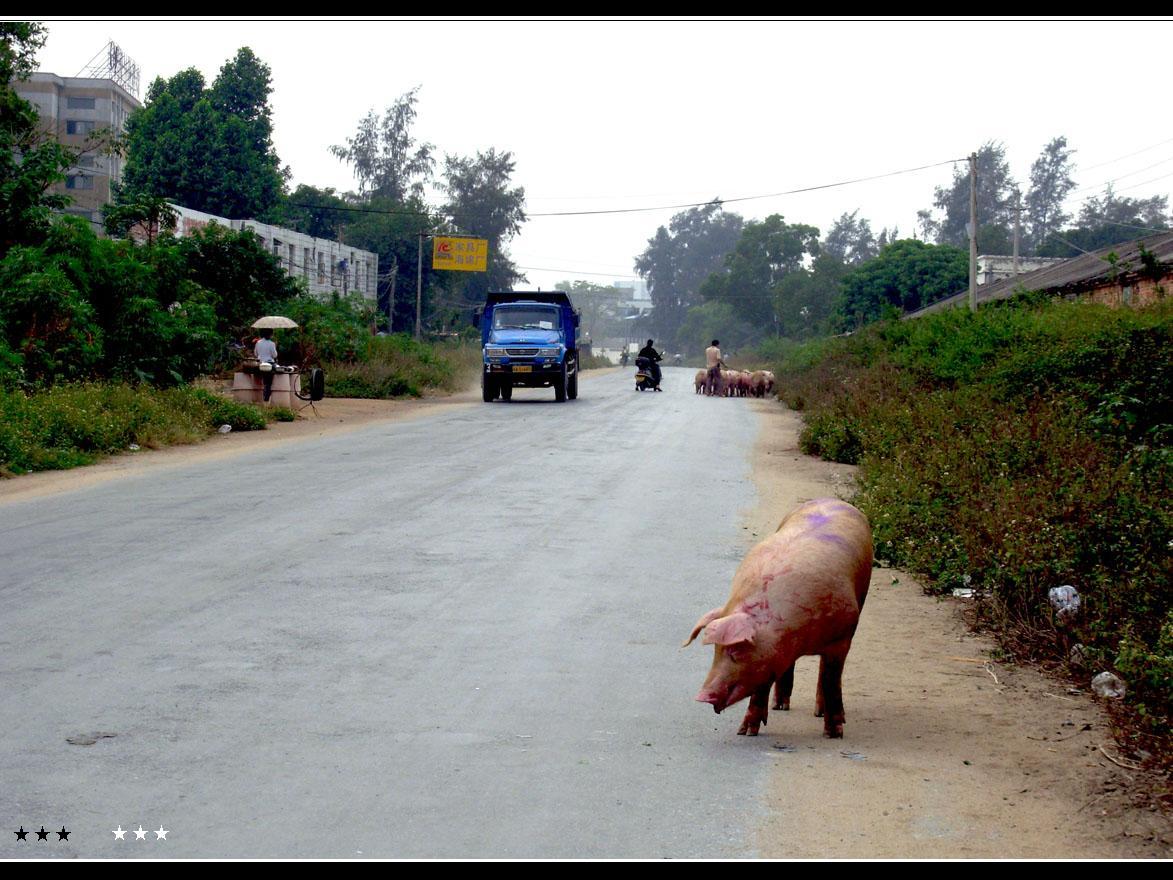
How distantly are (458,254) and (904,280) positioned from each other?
2364 cm

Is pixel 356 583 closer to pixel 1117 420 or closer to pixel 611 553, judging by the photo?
pixel 611 553

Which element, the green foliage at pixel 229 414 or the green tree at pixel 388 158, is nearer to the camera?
the green foliage at pixel 229 414

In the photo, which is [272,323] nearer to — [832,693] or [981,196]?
[832,693]

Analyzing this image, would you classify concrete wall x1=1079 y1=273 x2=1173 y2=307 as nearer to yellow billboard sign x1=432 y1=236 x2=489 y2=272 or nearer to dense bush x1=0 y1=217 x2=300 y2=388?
dense bush x1=0 y1=217 x2=300 y2=388

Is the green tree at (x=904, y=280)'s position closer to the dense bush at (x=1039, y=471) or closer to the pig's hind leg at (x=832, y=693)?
the dense bush at (x=1039, y=471)

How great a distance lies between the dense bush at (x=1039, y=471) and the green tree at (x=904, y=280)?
41.3 meters

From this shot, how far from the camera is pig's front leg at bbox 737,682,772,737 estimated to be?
5523 millimetres

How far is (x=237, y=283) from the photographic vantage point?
30344 millimetres

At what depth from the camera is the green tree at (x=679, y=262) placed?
143m

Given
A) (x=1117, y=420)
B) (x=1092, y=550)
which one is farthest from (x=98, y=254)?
(x=1092, y=550)

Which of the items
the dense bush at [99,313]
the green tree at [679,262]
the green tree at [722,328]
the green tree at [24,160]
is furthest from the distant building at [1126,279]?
the green tree at [679,262]

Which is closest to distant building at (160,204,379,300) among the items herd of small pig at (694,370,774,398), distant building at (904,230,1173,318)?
herd of small pig at (694,370,774,398)

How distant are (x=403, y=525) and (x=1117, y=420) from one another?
24.0ft

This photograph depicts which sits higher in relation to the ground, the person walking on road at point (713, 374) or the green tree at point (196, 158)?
Answer: the green tree at point (196, 158)
